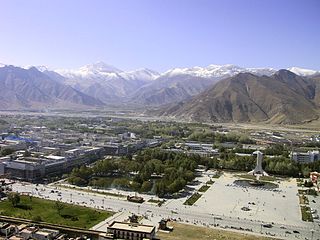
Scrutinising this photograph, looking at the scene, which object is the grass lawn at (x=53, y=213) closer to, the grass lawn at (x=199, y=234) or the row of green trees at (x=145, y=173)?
the grass lawn at (x=199, y=234)

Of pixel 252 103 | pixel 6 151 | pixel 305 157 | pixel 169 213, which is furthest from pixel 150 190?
pixel 252 103

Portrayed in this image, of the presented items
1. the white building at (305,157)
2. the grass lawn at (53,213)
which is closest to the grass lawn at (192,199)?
the grass lawn at (53,213)

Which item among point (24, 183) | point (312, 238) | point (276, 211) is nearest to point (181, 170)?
point (276, 211)

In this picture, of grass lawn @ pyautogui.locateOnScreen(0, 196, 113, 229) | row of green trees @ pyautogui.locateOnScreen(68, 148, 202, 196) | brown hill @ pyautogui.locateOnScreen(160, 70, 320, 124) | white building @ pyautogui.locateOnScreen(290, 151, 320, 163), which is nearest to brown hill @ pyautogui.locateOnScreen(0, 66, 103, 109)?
brown hill @ pyautogui.locateOnScreen(160, 70, 320, 124)

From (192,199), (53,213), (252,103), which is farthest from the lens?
(252,103)

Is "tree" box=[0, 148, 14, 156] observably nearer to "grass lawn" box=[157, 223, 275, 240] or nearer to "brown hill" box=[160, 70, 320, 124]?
"grass lawn" box=[157, 223, 275, 240]

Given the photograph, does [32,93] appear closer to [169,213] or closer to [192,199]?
[192,199]

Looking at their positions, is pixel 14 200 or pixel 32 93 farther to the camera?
pixel 32 93
